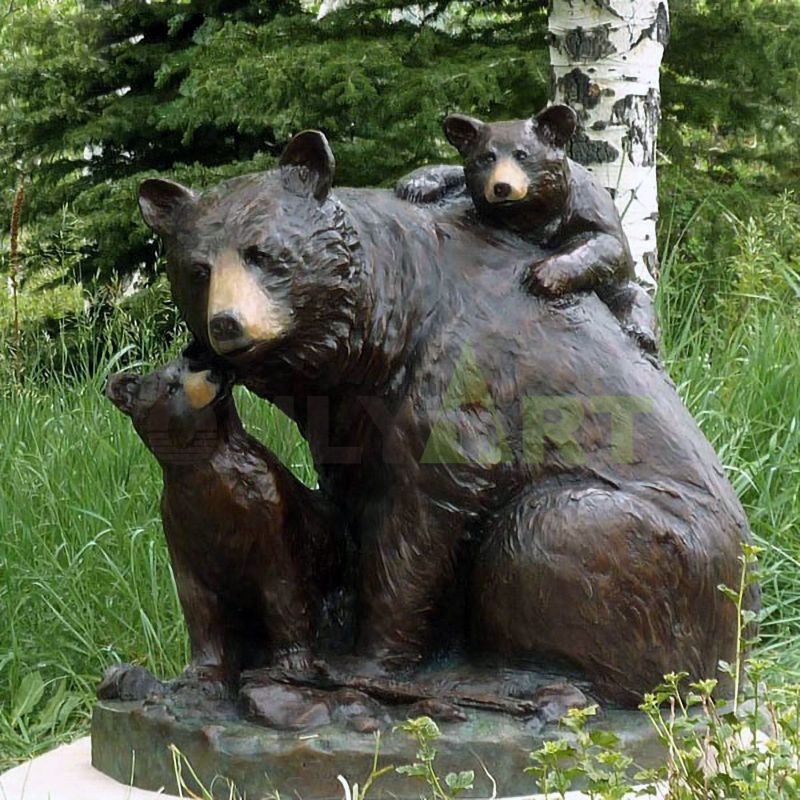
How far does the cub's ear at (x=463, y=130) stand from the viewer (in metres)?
2.80

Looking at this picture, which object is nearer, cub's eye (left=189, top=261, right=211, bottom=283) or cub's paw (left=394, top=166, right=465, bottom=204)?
cub's eye (left=189, top=261, right=211, bottom=283)

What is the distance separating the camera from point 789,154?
7000 mm

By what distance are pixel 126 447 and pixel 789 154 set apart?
12.9ft

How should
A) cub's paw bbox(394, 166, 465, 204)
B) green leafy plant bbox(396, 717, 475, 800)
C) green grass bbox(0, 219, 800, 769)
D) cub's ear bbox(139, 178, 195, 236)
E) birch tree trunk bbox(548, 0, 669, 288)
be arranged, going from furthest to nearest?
birch tree trunk bbox(548, 0, 669, 288)
green grass bbox(0, 219, 800, 769)
cub's paw bbox(394, 166, 465, 204)
cub's ear bbox(139, 178, 195, 236)
green leafy plant bbox(396, 717, 475, 800)

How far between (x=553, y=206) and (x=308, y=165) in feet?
1.68

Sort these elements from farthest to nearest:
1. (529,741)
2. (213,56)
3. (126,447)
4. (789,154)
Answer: (789,154) → (213,56) → (126,447) → (529,741)

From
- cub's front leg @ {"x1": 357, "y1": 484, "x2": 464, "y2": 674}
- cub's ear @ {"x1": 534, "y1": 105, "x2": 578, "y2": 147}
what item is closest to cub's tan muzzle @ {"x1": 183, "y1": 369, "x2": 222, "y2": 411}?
cub's front leg @ {"x1": 357, "y1": 484, "x2": 464, "y2": 674}

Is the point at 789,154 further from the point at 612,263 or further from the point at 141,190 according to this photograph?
the point at 141,190

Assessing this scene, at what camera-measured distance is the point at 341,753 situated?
2.52 meters

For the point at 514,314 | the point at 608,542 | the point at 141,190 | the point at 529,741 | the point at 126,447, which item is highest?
the point at 141,190

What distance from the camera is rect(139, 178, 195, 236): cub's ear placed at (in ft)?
8.67

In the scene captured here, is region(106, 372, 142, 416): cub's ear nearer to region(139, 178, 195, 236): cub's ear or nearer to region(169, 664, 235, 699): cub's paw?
region(139, 178, 195, 236): cub's ear

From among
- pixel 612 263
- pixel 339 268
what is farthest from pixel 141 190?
pixel 612 263

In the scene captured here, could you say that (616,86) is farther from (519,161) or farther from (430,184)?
(519,161)
